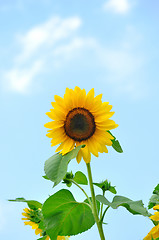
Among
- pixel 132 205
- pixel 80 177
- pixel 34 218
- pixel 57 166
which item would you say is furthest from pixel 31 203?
pixel 132 205

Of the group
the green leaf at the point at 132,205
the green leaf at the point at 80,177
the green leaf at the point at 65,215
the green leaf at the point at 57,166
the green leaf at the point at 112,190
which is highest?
the green leaf at the point at 80,177

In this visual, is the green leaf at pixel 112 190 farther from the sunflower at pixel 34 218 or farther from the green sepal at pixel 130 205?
the sunflower at pixel 34 218

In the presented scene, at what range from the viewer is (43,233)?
4.65 feet

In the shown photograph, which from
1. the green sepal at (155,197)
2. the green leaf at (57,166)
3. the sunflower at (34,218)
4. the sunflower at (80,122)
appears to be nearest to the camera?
the green leaf at (57,166)

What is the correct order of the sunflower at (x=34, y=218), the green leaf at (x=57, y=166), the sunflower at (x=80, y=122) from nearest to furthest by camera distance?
1. the green leaf at (x=57, y=166)
2. the sunflower at (x=80, y=122)
3. the sunflower at (x=34, y=218)

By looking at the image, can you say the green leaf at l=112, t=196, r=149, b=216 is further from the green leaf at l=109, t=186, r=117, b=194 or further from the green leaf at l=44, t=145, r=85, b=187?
the green leaf at l=44, t=145, r=85, b=187

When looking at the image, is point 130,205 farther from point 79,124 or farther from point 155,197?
point 79,124

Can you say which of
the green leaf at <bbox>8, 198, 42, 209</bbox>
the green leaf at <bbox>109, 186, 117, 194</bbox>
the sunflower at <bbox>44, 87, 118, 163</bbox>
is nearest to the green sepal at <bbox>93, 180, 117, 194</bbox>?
the green leaf at <bbox>109, 186, 117, 194</bbox>

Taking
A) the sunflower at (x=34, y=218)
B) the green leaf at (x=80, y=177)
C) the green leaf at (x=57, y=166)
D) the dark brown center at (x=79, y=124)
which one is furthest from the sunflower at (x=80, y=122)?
the sunflower at (x=34, y=218)

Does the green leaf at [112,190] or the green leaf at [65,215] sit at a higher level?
the green leaf at [112,190]

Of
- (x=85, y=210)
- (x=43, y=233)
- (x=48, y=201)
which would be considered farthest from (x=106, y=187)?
(x=43, y=233)

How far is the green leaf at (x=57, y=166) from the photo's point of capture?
3.49 feet

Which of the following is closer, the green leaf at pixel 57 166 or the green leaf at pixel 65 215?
the green leaf at pixel 57 166

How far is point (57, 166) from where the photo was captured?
1.10 meters
